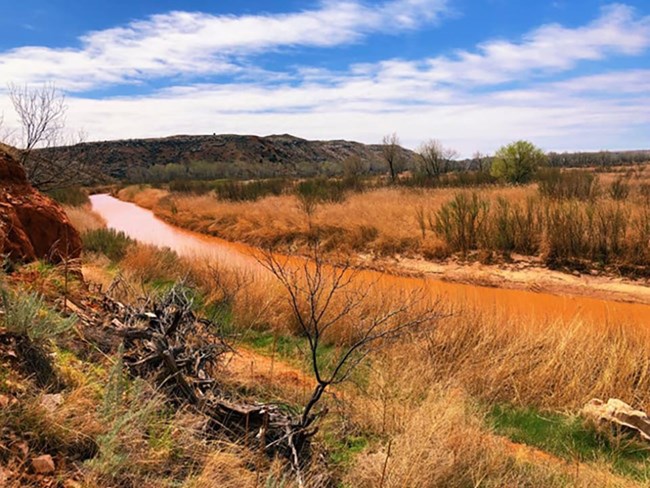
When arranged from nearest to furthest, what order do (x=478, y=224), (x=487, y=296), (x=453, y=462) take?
(x=453, y=462) → (x=487, y=296) → (x=478, y=224)

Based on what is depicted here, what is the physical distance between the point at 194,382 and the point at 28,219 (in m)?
5.14

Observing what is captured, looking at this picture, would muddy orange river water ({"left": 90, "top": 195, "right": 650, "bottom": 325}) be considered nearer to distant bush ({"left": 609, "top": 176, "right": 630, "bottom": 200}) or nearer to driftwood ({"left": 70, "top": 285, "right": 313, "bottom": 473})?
driftwood ({"left": 70, "top": 285, "right": 313, "bottom": 473})

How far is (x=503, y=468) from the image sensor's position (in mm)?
4461

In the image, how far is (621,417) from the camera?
5574mm

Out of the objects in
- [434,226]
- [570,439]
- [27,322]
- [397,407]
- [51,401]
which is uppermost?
[27,322]

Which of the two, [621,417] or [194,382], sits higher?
[194,382]

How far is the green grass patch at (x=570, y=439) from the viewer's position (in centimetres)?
518

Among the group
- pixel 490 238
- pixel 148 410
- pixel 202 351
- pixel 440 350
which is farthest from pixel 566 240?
pixel 148 410

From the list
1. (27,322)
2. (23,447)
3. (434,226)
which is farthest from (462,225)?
(23,447)

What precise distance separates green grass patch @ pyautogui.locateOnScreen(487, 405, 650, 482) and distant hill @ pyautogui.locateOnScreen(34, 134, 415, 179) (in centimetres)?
8483

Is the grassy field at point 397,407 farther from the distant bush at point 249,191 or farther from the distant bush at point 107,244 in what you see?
the distant bush at point 249,191

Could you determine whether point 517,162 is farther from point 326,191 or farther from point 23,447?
point 23,447

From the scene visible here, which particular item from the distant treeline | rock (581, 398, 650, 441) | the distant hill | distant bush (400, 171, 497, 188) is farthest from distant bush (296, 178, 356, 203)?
the distant hill

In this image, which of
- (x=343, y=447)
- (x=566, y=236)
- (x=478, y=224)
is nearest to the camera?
(x=343, y=447)
